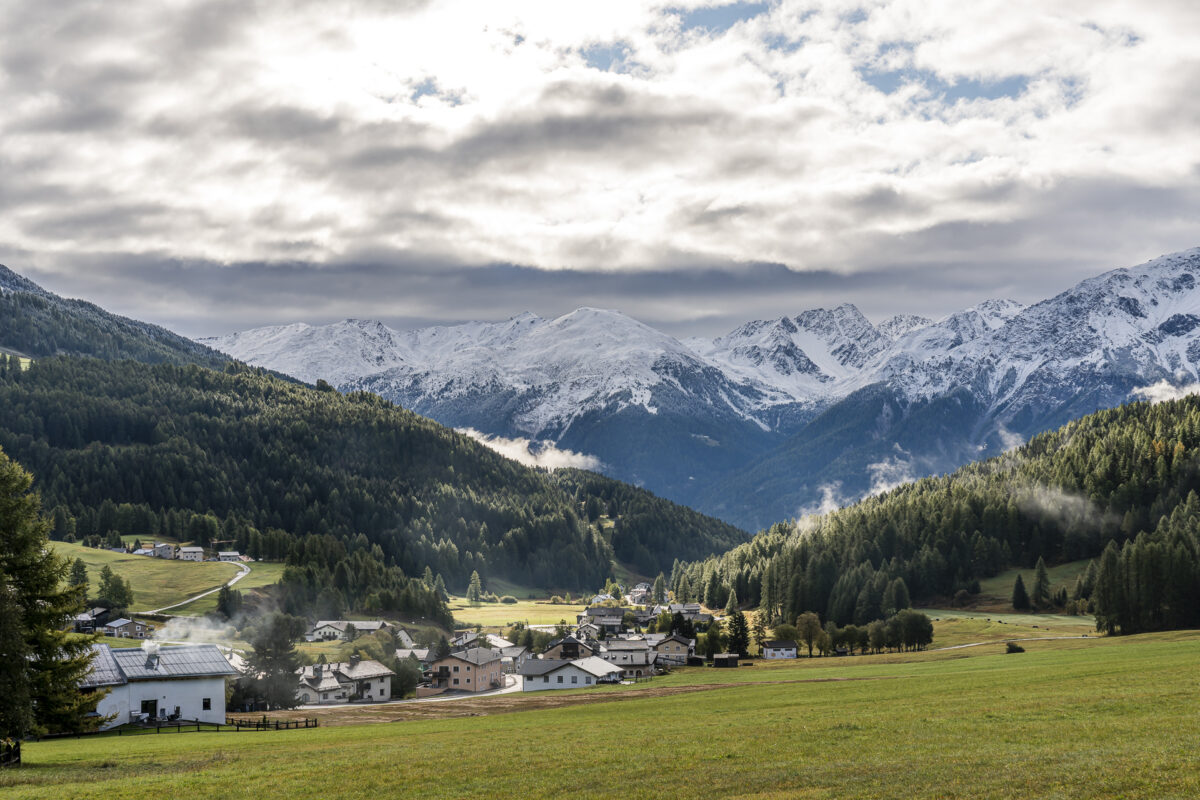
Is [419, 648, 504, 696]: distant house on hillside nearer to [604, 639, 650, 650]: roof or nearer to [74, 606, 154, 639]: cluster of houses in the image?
[604, 639, 650, 650]: roof

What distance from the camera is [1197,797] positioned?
78.1ft

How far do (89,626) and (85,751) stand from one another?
107743 millimetres

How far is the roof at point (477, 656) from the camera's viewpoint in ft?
443

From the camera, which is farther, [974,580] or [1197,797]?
[974,580]

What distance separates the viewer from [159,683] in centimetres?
7175

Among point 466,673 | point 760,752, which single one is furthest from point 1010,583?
point 760,752

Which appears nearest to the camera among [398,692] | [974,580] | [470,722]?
[470,722]

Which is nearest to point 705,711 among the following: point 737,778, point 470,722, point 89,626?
point 470,722

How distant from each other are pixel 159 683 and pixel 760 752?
52152mm

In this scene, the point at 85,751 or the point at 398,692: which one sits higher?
the point at 85,751

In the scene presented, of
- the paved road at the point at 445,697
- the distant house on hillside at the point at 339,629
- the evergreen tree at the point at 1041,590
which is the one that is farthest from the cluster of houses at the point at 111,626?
the evergreen tree at the point at 1041,590

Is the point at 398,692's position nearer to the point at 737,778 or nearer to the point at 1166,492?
the point at 737,778

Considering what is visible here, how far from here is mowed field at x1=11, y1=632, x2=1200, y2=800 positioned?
29.1 metres

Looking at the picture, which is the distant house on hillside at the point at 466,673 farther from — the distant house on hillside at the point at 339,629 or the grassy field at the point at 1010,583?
the grassy field at the point at 1010,583
